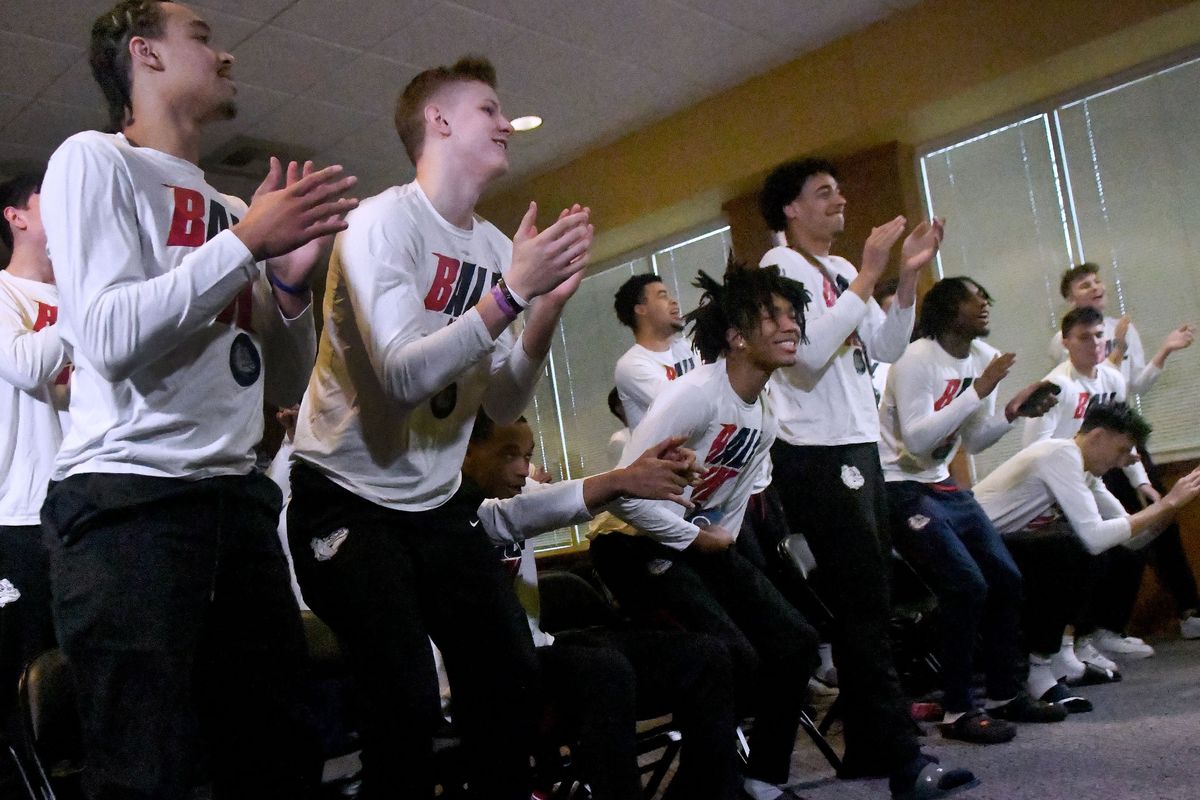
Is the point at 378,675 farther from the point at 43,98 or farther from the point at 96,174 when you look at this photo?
the point at 43,98

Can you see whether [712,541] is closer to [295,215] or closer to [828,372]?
[828,372]

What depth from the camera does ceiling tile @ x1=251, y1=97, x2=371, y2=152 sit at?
573cm

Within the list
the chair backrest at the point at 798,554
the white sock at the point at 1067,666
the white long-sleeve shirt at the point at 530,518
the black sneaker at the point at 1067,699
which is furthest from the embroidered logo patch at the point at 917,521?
the white long-sleeve shirt at the point at 530,518

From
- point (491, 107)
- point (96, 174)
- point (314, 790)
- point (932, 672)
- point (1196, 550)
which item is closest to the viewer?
point (96, 174)

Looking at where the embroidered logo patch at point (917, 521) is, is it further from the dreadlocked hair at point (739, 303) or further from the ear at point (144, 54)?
the ear at point (144, 54)

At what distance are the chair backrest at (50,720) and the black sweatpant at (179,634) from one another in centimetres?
81

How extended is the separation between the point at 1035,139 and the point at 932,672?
126 inches

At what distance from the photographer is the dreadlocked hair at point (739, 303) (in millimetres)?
2699

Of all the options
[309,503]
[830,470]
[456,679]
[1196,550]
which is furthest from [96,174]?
[1196,550]

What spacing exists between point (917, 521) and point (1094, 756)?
92 centimetres

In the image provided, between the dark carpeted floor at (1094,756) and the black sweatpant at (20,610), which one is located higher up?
the black sweatpant at (20,610)

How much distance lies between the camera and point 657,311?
4473mm

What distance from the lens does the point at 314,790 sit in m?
1.54

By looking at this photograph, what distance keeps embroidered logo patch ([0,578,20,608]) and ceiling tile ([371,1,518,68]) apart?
348 centimetres
